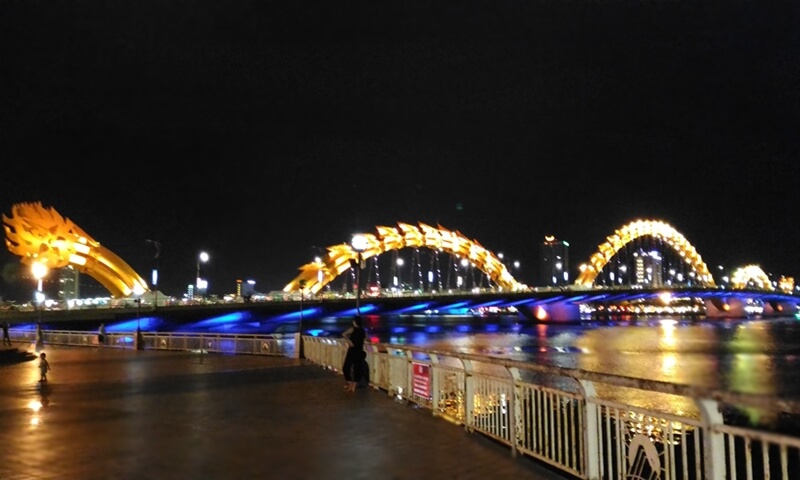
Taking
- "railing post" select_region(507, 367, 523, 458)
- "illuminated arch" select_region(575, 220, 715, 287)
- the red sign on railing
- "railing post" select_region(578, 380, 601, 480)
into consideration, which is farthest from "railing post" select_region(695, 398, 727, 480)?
"illuminated arch" select_region(575, 220, 715, 287)

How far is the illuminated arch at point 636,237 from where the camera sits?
457 ft

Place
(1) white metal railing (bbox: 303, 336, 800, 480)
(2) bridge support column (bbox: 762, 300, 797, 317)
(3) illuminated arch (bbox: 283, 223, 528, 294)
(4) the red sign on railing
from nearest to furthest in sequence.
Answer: (1) white metal railing (bbox: 303, 336, 800, 480)
(4) the red sign on railing
(3) illuminated arch (bbox: 283, 223, 528, 294)
(2) bridge support column (bbox: 762, 300, 797, 317)

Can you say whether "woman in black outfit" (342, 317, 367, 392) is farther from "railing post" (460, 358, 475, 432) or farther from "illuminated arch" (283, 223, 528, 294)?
"illuminated arch" (283, 223, 528, 294)

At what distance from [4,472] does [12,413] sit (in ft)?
17.3

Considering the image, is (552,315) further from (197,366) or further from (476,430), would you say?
(476,430)

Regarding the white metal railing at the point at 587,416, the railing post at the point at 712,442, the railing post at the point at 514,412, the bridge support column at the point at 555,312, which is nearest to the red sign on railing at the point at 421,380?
the white metal railing at the point at 587,416

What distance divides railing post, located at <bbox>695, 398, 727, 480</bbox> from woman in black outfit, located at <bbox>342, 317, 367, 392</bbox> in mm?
10369

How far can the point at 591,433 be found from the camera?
7277 millimetres

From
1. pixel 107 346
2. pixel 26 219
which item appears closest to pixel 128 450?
pixel 107 346

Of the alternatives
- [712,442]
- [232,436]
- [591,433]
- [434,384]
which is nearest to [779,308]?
[434,384]

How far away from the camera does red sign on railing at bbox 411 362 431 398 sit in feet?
41.9

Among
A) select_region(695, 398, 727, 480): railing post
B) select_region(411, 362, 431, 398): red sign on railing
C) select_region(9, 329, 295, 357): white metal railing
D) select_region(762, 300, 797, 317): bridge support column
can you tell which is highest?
select_region(695, 398, 727, 480): railing post

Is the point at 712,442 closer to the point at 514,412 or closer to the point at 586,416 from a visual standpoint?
the point at 586,416

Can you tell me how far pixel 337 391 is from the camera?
1527 cm
